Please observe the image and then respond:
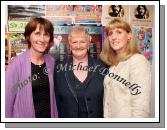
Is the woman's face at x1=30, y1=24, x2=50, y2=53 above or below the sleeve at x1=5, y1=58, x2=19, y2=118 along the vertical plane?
above

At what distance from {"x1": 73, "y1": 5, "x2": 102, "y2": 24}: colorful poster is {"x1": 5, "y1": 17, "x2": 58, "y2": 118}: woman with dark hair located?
0.19 metres

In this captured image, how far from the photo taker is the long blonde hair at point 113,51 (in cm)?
270

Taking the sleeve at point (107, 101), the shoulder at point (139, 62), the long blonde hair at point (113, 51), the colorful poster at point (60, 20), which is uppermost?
the colorful poster at point (60, 20)

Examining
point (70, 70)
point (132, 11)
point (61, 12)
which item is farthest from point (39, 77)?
point (132, 11)

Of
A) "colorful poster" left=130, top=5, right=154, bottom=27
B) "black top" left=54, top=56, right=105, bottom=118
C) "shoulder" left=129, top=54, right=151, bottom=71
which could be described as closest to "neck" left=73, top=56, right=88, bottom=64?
"black top" left=54, top=56, right=105, bottom=118

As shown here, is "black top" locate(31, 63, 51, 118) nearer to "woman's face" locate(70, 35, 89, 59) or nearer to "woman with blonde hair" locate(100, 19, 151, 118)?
"woman's face" locate(70, 35, 89, 59)

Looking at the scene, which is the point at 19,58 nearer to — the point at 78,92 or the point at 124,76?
the point at 78,92

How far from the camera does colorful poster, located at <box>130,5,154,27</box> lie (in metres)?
2.71

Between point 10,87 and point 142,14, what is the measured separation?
98 centimetres

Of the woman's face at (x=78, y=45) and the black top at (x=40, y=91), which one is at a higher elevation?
the woman's face at (x=78, y=45)

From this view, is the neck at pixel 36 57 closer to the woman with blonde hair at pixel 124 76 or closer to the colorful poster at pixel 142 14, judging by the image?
the woman with blonde hair at pixel 124 76

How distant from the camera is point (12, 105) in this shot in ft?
8.91

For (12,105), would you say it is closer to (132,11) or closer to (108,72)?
(108,72)

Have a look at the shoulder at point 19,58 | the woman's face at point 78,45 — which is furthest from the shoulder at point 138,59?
the shoulder at point 19,58
